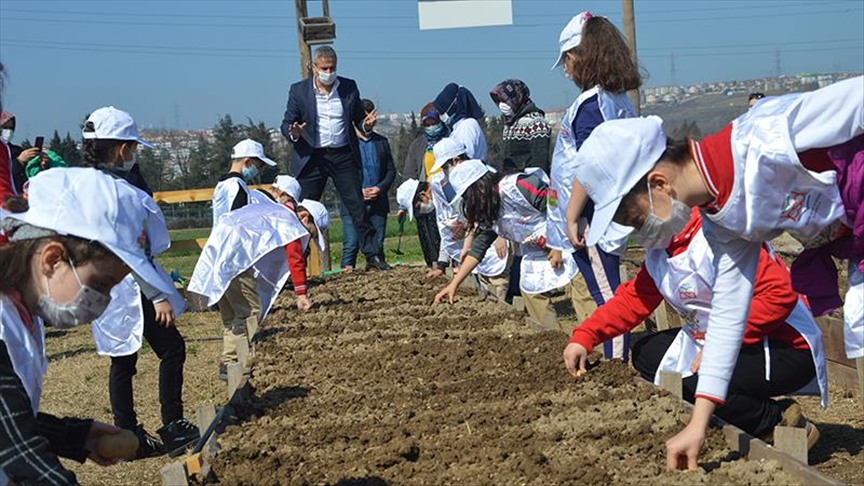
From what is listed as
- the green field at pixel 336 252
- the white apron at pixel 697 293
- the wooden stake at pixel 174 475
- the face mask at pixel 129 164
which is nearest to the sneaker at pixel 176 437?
the face mask at pixel 129 164

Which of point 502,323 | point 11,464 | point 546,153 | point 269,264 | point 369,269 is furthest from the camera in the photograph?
point 369,269

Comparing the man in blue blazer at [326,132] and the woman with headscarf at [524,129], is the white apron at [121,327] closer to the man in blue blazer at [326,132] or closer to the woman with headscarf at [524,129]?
the woman with headscarf at [524,129]

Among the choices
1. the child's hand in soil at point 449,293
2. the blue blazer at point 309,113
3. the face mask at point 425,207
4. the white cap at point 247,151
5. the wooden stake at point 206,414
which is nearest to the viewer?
the wooden stake at point 206,414

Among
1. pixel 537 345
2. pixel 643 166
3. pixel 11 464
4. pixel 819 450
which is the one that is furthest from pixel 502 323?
pixel 11 464

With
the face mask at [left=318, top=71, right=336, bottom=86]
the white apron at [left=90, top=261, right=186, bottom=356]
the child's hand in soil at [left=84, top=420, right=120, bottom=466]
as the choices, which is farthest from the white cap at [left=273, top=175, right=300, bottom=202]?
the child's hand in soil at [left=84, top=420, right=120, bottom=466]

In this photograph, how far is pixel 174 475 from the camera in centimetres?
372

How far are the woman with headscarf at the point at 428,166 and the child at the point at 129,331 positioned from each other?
15.0ft

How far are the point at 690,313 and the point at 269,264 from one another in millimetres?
4084

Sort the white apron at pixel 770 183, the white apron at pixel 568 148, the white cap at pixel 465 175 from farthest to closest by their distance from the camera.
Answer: the white cap at pixel 465 175, the white apron at pixel 568 148, the white apron at pixel 770 183

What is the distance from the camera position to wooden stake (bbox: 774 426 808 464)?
12.7 feet

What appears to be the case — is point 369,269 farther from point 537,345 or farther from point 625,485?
point 625,485

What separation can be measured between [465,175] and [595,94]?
5.23 ft

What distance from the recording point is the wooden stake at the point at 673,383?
4793mm

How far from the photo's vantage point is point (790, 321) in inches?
184
